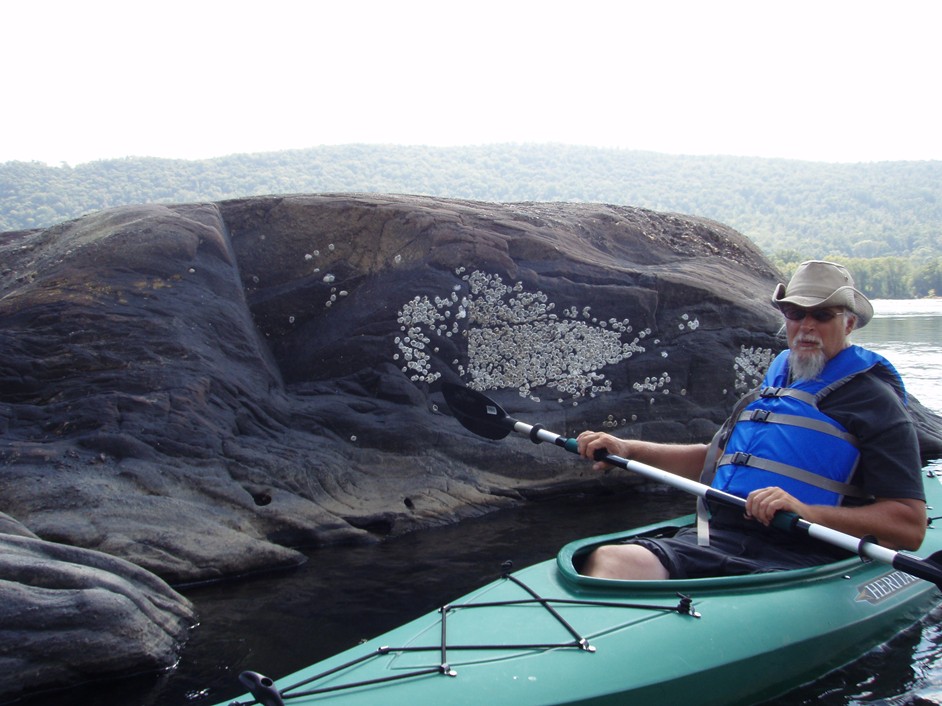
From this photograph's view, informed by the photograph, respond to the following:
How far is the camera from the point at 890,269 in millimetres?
52938

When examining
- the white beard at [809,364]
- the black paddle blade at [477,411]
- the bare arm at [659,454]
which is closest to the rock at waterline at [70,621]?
the bare arm at [659,454]

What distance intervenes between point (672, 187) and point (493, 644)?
3568 inches

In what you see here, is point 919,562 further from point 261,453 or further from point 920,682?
point 261,453

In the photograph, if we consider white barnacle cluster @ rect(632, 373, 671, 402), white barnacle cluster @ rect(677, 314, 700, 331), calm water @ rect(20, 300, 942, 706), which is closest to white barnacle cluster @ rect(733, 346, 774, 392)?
white barnacle cluster @ rect(677, 314, 700, 331)

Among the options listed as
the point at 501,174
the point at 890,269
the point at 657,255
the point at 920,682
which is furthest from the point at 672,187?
the point at 920,682

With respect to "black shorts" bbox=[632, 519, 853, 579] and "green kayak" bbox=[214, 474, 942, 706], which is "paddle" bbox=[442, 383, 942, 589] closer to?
"black shorts" bbox=[632, 519, 853, 579]

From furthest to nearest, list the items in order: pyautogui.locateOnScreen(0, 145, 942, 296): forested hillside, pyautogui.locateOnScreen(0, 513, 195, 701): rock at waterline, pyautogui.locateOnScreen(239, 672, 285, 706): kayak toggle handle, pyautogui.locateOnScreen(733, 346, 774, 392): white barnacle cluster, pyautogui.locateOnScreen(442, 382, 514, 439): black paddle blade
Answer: pyautogui.locateOnScreen(0, 145, 942, 296): forested hillside < pyautogui.locateOnScreen(733, 346, 774, 392): white barnacle cluster < pyautogui.locateOnScreen(442, 382, 514, 439): black paddle blade < pyautogui.locateOnScreen(0, 513, 195, 701): rock at waterline < pyautogui.locateOnScreen(239, 672, 285, 706): kayak toggle handle

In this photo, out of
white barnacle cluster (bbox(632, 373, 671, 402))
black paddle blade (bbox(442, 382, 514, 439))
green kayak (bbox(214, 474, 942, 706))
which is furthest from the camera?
white barnacle cluster (bbox(632, 373, 671, 402))

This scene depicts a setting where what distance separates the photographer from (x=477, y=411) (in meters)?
6.30

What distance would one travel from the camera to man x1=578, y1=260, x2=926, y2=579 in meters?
3.71

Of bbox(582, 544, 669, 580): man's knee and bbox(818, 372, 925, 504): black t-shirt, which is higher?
bbox(818, 372, 925, 504): black t-shirt

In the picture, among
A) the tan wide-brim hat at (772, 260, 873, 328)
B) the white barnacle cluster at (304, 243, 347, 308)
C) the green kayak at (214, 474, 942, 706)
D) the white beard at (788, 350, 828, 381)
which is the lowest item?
the green kayak at (214, 474, 942, 706)

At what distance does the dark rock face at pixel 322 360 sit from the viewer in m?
5.85

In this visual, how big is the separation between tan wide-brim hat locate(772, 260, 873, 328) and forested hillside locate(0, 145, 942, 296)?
46.2 m
